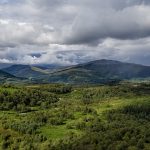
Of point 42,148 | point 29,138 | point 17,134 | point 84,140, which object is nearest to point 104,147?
point 84,140

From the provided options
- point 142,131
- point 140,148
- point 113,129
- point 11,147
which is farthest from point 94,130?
point 11,147

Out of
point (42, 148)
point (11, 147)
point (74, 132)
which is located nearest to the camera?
point (42, 148)

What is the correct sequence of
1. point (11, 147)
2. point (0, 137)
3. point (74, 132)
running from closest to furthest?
1. point (11, 147)
2. point (0, 137)
3. point (74, 132)

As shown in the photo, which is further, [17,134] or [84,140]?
[17,134]

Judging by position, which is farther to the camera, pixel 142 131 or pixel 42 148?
pixel 142 131

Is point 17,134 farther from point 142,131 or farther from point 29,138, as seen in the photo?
point 142,131

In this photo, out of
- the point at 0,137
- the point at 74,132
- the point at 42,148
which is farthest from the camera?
the point at 74,132

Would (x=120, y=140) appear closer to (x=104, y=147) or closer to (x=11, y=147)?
(x=104, y=147)

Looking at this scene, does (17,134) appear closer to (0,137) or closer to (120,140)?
(0,137)
